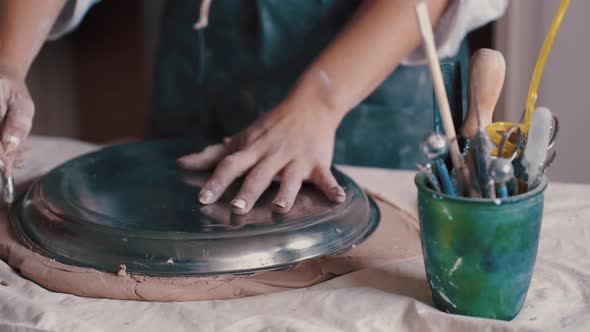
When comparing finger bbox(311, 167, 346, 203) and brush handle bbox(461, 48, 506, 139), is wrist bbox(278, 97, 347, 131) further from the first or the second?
brush handle bbox(461, 48, 506, 139)

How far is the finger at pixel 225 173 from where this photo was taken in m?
0.74

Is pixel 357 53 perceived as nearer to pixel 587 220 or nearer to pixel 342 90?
pixel 342 90

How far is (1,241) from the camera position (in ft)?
2.37

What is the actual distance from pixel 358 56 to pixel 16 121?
410 mm

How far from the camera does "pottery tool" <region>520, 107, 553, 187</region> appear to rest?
53 cm

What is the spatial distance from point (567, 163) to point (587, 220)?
2.24ft

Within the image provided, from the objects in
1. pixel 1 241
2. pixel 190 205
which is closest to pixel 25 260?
pixel 1 241

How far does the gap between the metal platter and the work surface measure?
41 millimetres

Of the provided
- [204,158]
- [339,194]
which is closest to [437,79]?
[339,194]

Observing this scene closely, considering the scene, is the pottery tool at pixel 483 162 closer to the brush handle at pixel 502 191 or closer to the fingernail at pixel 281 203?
the brush handle at pixel 502 191

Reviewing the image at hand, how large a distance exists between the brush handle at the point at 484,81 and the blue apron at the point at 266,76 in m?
0.45

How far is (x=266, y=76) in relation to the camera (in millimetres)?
1073

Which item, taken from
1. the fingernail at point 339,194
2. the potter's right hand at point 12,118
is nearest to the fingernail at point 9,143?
the potter's right hand at point 12,118

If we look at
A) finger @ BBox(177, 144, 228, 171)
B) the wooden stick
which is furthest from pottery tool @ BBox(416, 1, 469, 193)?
finger @ BBox(177, 144, 228, 171)
